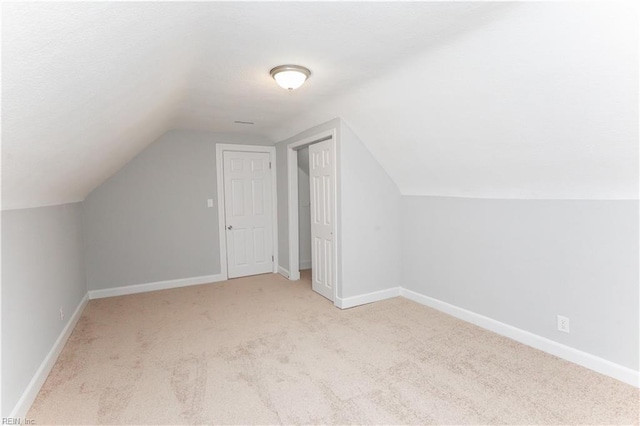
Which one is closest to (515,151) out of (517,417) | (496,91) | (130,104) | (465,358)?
(496,91)

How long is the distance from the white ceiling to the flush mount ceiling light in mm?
69

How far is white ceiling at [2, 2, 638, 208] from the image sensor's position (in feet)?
4.25

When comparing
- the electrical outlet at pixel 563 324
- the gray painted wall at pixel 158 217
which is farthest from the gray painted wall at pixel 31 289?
the electrical outlet at pixel 563 324

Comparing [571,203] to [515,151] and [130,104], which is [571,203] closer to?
[515,151]

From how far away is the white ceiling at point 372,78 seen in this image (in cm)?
129

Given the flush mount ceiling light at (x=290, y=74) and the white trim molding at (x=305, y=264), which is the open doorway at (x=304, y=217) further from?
the flush mount ceiling light at (x=290, y=74)

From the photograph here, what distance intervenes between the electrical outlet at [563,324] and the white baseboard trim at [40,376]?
11.8ft

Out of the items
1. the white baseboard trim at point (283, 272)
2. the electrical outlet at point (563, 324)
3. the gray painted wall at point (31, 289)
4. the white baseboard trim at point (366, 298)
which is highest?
the gray painted wall at point (31, 289)

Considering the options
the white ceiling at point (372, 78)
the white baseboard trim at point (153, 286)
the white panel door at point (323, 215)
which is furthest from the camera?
the white baseboard trim at point (153, 286)

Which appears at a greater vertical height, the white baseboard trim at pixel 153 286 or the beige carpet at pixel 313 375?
the white baseboard trim at pixel 153 286

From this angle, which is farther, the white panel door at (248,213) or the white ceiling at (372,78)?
the white panel door at (248,213)

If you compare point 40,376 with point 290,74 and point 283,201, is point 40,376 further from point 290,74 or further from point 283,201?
point 283,201

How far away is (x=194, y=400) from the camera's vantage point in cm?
206

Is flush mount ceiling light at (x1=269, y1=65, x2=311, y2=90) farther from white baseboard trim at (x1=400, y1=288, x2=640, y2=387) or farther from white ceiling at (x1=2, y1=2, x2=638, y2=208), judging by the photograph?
white baseboard trim at (x1=400, y1=288, x2=640, y2=387)
